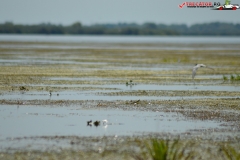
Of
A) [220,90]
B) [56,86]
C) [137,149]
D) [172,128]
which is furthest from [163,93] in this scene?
[137,149]

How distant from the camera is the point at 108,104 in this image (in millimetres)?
20547

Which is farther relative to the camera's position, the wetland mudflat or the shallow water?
the shallow water

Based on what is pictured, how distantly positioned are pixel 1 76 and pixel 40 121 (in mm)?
12209

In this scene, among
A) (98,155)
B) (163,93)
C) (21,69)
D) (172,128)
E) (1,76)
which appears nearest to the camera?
(98,155)

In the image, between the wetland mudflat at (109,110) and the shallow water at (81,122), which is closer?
the wetland mudflat at (109,110)

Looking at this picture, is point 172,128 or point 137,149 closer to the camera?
point 137,149

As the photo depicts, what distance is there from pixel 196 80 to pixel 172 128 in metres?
13.6

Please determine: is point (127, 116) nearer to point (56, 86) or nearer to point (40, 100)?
point (40, 100)

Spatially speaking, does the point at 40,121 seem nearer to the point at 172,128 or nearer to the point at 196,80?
the point at 172,128

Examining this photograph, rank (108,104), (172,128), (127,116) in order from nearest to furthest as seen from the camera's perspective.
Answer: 1. (172,128)
2. (127,116)
3. (108,104)

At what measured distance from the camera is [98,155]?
12.6 meters

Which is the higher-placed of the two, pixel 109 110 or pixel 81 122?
pixel 81 122

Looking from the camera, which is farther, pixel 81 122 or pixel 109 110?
pixel 109 110

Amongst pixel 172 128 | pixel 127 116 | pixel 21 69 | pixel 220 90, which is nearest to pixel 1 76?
pixel 21 69
